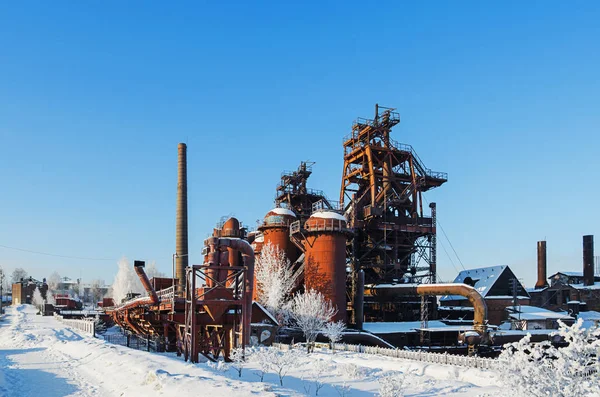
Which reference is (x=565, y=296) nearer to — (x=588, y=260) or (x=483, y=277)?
(x=588, y=260)

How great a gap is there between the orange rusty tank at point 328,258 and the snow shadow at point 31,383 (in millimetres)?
26953

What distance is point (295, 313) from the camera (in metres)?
42.7

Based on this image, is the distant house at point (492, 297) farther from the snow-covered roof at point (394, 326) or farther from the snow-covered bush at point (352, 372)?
the snow-covered bush at point (352, 372)

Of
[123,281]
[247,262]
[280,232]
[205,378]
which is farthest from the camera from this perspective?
[123,281]

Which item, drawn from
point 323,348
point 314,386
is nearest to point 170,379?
point 314,386

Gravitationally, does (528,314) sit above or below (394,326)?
below

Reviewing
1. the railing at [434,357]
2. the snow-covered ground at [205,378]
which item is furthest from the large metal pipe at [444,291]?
the snow-covered ground at [205,378]

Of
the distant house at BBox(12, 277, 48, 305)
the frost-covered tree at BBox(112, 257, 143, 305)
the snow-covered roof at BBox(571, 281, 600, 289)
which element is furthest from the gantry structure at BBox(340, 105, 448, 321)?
the distant house at BBox(12, 277, 48, 305)

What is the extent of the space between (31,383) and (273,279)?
100 feet

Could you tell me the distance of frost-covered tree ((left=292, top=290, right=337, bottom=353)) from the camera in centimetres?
3825

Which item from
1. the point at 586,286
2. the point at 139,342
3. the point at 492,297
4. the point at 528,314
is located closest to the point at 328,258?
the point at 139,342

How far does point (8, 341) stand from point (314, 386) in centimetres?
2665

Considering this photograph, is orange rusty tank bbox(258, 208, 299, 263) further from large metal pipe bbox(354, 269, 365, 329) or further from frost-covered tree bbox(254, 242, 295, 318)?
large metal pipe bbox(354, 269, 365, 329)

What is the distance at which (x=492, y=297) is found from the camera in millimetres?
54125
